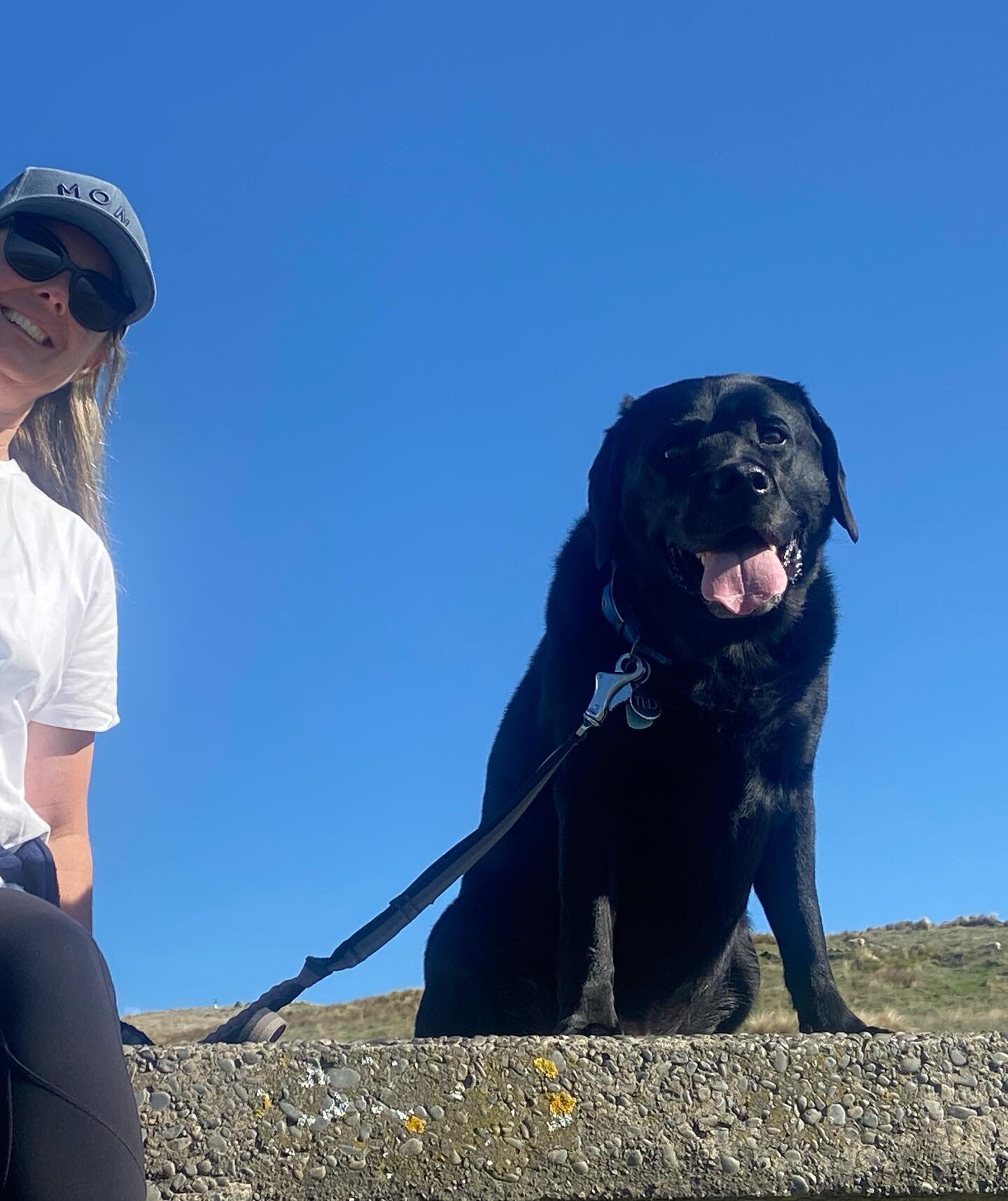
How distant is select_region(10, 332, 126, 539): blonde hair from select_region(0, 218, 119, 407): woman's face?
105mm

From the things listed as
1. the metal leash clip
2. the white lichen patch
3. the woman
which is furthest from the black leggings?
the metal leash clip

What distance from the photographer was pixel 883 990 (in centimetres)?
1095

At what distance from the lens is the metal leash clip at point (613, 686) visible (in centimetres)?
324

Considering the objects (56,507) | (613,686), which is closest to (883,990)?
(613,686)

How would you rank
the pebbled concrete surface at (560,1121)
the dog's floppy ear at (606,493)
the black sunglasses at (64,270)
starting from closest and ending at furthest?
1. the pebbled concrete surface at (560,1121)
2. the black sunglasses at (64,270)
3. the dog's floppy ear at (606,493)

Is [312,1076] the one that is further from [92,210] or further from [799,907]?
[799,907]

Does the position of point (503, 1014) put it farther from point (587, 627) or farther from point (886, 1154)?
point (886, 1154)

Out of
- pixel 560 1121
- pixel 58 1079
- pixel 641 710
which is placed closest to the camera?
pixel 58 1079

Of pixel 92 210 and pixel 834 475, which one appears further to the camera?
pixel 834 475

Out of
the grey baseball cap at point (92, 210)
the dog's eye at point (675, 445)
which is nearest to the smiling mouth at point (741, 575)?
the dog's eye at point (675, 445)

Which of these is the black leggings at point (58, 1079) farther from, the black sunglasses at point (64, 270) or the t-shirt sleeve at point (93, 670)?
the black sunglasses at point (64, 270)

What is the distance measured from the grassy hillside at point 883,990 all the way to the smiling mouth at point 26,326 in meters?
5.84

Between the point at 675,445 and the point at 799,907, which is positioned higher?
the point at 675,445

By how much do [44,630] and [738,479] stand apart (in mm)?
2168
